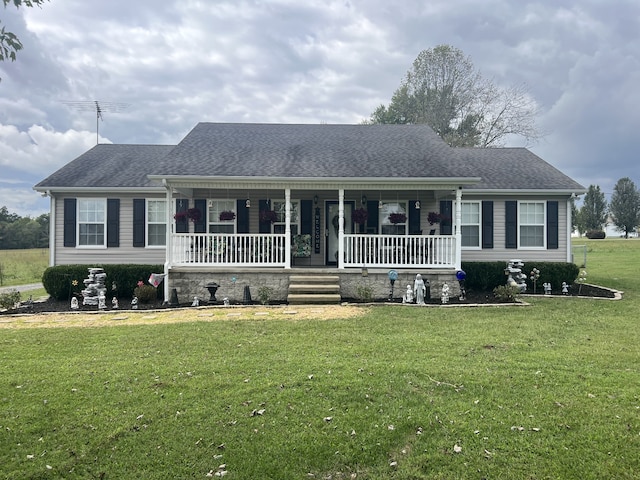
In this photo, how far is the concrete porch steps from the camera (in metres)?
9.13

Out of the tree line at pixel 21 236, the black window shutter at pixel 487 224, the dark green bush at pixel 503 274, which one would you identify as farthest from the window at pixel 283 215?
the tree line at pixel 21 236

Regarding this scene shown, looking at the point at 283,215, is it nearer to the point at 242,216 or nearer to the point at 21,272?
the point at 242,216

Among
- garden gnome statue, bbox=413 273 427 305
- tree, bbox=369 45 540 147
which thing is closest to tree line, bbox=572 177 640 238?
tree, bbox=369 45 540 147

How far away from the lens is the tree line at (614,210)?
6062 centimetres

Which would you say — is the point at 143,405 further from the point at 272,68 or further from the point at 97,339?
the point at 272,68

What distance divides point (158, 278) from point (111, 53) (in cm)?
739

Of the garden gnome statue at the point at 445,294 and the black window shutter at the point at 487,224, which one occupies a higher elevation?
the black window shutter at the point at 487,224

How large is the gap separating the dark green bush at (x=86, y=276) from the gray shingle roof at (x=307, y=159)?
2590 millimetres

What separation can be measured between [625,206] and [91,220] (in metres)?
74.8

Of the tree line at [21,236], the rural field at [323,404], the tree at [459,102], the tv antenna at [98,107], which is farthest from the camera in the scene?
the tree line at [21,236]

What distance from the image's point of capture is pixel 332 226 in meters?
12.2

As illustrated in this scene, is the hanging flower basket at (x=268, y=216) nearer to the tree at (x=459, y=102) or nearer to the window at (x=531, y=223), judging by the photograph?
the window at (x=531, y=223)

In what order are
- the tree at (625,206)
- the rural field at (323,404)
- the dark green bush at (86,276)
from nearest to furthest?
the rural field at (323,404), the dark green bush at (86,276), the tree at (625,206)

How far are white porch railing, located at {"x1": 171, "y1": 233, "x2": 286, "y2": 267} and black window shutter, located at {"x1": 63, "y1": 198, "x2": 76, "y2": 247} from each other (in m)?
4.06
